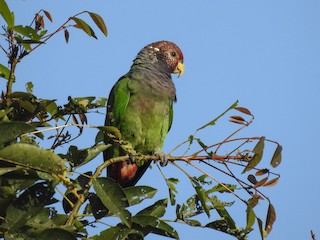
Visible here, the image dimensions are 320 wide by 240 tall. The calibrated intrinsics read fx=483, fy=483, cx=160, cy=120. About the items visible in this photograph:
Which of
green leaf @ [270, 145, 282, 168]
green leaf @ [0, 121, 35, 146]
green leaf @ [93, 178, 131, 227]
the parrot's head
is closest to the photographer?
green leaf @ [0, 121, 35, 146]

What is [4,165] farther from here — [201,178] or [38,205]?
[201,178]

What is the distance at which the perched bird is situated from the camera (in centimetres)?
409

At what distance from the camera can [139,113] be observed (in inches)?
163

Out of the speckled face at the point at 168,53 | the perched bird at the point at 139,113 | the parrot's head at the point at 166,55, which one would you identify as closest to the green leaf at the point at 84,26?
the perched bird at the point at 139,113

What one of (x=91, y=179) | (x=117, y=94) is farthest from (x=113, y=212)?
(x=117, y=94)

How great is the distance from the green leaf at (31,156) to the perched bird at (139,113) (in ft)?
7.58

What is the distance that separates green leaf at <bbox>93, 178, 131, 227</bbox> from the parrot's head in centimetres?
326

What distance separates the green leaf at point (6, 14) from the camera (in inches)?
83.0

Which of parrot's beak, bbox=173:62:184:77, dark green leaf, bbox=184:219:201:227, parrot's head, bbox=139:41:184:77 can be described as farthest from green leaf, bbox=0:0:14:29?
parrot's beak, bbox=173:62:184:77

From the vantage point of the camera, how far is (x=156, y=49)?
205 inches

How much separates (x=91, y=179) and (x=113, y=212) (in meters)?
0.16

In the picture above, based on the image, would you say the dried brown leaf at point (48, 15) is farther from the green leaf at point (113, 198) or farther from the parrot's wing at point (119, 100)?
the parrot's wing at point (119, 100)

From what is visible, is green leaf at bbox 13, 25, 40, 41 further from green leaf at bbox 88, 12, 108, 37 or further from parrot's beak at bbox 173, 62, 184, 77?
parrot's beak at bbox 173, 62, 184, 77

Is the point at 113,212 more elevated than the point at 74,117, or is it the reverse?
the point at 74,117
